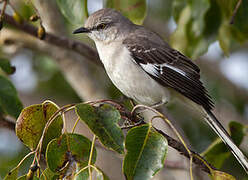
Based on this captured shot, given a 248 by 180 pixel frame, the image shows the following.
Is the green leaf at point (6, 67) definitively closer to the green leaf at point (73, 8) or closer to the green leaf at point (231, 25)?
the green leaf at point (73, 8)

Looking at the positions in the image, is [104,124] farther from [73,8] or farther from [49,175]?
[73,8]

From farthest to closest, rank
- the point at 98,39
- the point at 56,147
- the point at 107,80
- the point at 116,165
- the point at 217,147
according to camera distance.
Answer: the point at 107,80 < the point at 116,165 < the point at 98,39 < the point at 217,147 < the point at 56,147

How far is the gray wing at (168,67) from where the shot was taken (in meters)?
3.56

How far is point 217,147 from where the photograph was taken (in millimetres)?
3197

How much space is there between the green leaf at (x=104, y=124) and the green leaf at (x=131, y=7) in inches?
56.3

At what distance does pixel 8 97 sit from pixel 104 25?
1504mm

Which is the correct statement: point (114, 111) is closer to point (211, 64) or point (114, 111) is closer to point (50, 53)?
point (50, 53)

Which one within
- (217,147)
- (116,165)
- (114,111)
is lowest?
(116,165)

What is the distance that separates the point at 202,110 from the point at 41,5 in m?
2.06

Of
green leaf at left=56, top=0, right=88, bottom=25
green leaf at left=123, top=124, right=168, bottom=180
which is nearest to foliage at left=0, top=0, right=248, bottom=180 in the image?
green leaf at left=123, top=124, right=168, bottom=180

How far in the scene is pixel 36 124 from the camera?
7.52ft

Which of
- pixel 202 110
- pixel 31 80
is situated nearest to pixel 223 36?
pixel 202 110

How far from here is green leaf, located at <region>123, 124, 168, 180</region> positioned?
2096 mm

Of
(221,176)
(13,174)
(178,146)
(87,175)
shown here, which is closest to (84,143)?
(87,175)
